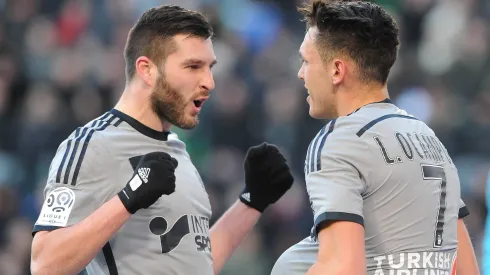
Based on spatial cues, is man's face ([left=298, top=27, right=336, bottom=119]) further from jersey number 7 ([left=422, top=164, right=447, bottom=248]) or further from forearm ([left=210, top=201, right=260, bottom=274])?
forearm ([left=210, top=201, right=260, bottom=274])

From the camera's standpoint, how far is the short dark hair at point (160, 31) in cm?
509

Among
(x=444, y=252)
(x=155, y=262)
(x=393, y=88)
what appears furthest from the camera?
(x=393, y=88)

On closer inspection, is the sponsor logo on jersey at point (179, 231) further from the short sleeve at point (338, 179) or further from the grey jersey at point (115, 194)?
the short sleeve at point (338, 179)

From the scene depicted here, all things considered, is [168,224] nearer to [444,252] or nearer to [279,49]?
[444,252]

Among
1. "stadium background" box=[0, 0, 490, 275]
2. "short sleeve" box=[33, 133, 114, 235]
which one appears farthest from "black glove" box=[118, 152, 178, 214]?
"stadium background" box=[0, 0, 490, 275]

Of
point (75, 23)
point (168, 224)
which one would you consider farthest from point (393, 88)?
point (168, 224)

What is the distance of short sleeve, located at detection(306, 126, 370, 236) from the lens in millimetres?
4066

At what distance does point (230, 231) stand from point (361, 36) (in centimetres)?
159

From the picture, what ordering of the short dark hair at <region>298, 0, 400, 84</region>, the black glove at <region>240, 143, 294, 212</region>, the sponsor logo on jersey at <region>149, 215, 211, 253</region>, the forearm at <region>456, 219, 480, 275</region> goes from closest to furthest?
the short dark hair at <region>298, 0, 400, 84</region>, the forearm at <region>456, 219, 480, 275</region>, the sponsor logo on jersey at <region>149, 215, 211, 253</region>, the black glove at <region>240, 143, 294, 212</region>

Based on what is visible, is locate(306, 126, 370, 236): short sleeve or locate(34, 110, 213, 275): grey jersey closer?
locate(306, 126, 370, 236): short sleeve

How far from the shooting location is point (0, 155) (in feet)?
33.6

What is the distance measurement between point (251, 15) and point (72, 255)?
7.51m

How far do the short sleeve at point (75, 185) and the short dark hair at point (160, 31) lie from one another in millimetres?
587

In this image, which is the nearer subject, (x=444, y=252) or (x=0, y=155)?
(x=444, y=252)
